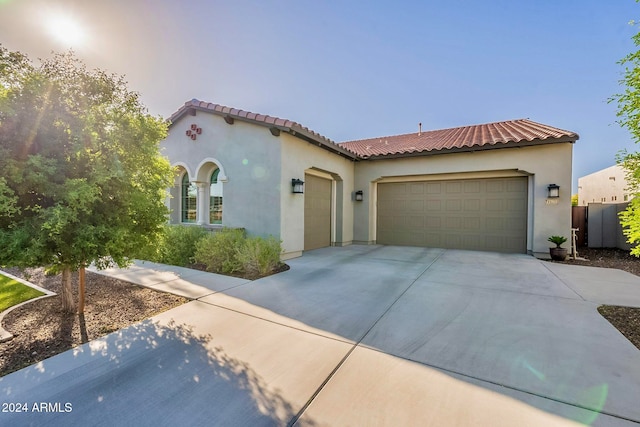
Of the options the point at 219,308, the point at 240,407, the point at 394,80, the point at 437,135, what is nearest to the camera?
the point at 240,407

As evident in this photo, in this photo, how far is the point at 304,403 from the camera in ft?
6.73

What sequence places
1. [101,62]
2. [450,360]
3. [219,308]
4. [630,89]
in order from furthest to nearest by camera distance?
[219,308]
[101,62]
[630,89]
[450,360]

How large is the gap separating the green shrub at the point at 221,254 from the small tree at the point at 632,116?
670 centimetres

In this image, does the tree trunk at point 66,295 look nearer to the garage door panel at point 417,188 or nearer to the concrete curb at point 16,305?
the concrete curb at point 16,305

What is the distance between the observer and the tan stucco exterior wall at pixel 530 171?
8.20m

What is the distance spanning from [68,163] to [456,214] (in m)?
10.8

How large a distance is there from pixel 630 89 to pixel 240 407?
226 inches

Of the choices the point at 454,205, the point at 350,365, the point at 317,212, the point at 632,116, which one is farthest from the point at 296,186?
the point at 632,116

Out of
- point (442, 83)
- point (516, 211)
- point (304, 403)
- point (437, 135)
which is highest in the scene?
point (442, 83)

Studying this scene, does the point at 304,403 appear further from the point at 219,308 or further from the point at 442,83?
the point at 442,83

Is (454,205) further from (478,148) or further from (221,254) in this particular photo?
(221,254)

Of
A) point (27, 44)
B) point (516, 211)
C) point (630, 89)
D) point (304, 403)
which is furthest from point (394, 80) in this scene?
point (304, 403)

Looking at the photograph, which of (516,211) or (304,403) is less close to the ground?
(516,211)

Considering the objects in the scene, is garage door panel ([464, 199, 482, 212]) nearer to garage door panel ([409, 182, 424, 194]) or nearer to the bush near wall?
garage door panel ([409, 182, 424, 194])
